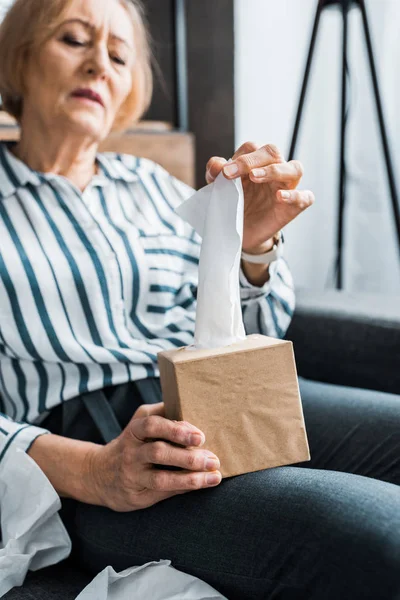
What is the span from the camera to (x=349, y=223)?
2.03 metres

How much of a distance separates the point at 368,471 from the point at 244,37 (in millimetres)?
1317

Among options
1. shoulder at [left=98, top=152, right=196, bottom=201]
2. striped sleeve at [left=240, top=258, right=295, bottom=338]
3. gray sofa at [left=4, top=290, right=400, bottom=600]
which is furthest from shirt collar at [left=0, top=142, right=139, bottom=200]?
gray sofa at [left=4, top=290, right=400, bottom=600]

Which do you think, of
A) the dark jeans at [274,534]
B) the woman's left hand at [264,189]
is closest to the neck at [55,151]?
the woman's left hand at [264,189]

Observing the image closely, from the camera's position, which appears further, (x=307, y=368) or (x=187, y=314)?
(x=307, y=368)

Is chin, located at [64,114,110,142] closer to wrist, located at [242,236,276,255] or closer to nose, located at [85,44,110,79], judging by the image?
nose, located at [85,44,110,79]

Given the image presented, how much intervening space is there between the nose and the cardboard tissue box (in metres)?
0.39

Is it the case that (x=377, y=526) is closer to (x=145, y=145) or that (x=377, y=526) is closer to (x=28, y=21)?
(x=28, y=21)

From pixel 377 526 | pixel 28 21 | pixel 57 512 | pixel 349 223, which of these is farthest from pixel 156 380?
pixel 349 223

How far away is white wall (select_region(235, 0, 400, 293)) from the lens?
187 centimetres

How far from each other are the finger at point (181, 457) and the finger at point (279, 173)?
330 millimetres

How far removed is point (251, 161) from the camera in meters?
0.85

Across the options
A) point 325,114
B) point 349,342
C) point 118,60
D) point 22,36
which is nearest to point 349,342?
point 349,342

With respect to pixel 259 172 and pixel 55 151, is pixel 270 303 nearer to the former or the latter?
pixel 259 172

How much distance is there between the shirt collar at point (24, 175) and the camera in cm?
108
